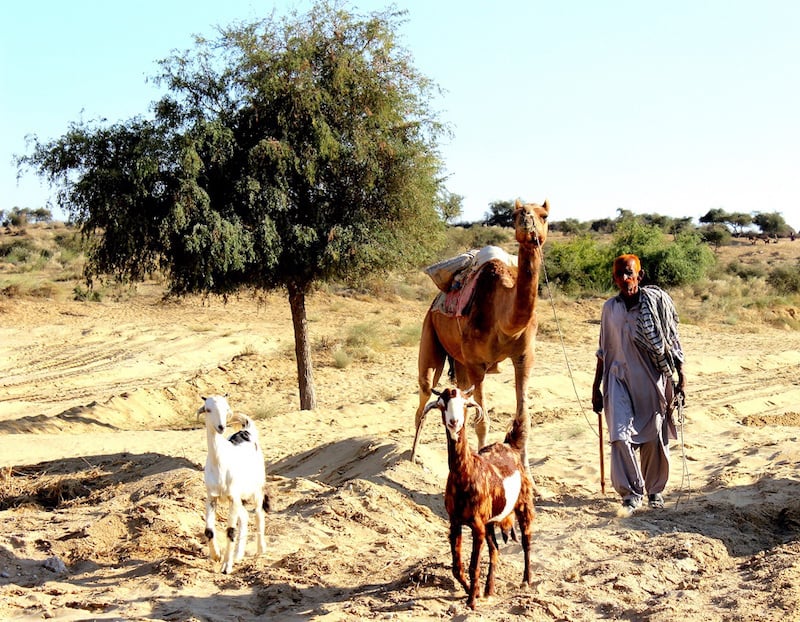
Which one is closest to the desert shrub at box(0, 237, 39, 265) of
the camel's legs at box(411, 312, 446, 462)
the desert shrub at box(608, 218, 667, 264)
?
the desert shrub at box(608, 218, 667, 264)

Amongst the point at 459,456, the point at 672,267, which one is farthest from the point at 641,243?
the point at 459,456

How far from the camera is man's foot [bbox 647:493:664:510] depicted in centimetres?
897

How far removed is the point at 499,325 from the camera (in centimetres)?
904

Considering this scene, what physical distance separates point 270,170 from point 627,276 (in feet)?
21.6

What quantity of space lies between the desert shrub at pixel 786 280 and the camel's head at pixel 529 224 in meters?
34.0

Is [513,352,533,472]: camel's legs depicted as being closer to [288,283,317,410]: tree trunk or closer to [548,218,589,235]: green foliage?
[288,283,317,410]: tree trunk

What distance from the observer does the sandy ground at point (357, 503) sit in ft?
20.5

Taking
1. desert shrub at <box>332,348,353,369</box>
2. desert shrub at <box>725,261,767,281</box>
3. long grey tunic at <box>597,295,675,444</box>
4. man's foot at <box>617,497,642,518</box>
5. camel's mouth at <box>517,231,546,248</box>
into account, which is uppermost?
camel's mouth at <box>517,231,546,248</box>

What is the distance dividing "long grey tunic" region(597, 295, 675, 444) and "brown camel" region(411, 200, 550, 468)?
33.0 inches

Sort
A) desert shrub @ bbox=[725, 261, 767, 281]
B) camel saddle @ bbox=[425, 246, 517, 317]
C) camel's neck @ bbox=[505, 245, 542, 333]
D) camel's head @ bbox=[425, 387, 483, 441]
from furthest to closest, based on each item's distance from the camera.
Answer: desert shrub @ bbox=[725, 261, 767, 281] < camel saddle @ bbox=[425, 246, 517, 317] < camel's neck @ bbox=[505, 245, 542, 333] < camel's head @ bbox=[425, 387, 483, 441]

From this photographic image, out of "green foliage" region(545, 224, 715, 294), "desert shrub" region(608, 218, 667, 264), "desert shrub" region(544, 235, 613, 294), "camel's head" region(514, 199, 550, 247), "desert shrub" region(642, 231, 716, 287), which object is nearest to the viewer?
"camel's head" region(514, 199, 550, 247)

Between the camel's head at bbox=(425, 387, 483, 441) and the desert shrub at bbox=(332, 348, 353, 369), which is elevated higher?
the camel's head at bbox=(425, 387, 483, 441)

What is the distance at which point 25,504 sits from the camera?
10469 millimetres

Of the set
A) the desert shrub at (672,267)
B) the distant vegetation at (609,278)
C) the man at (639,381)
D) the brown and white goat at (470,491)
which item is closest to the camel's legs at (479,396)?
the man at (639,381)
